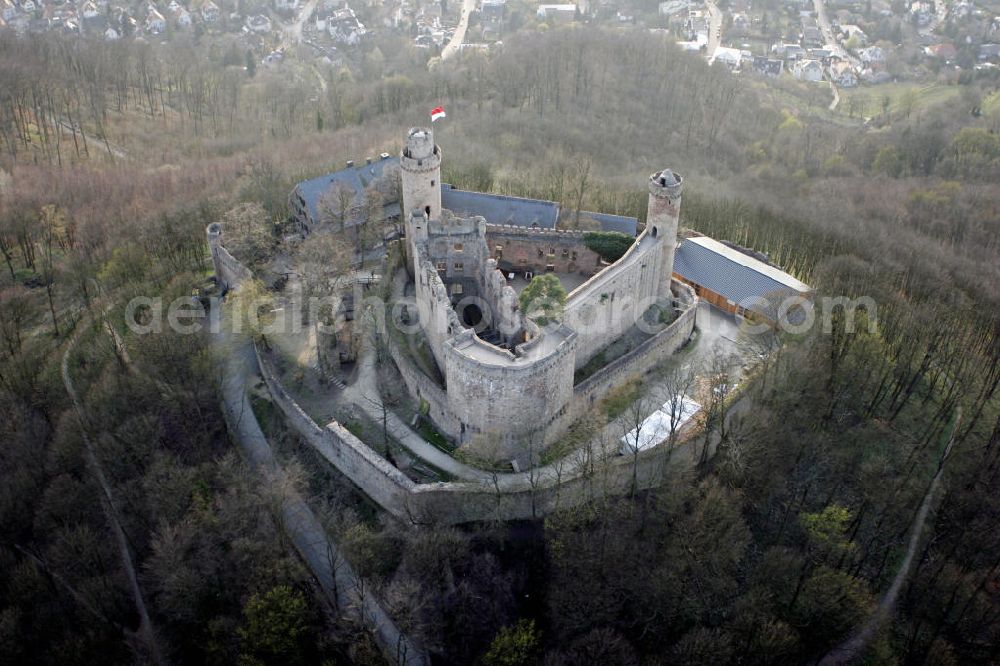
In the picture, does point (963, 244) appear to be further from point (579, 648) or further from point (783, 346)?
point (579, 648)

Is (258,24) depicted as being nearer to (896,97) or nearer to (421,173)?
(421,173)

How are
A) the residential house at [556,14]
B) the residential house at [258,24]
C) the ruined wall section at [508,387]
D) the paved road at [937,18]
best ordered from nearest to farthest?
the ruined wall section at [508,387] → the residential house at [556,14] → the paved road at [937,18] → the residential house at [258,24]

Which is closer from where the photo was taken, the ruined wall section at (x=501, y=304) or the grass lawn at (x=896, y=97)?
the ruined wall section at (x=501, y=304)

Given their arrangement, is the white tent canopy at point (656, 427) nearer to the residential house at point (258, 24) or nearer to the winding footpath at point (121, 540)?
the winding footpath at point (121, 540)

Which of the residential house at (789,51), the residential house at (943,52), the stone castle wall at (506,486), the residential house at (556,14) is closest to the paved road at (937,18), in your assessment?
the residential house at (943,52)

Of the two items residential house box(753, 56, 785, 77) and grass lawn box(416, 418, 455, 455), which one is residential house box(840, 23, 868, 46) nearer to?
residential house box(753, 56, 785, 77)

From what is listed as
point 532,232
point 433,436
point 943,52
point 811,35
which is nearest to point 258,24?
point 811,35

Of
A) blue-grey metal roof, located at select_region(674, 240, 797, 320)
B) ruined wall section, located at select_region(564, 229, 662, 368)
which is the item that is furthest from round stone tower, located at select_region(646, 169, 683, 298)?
blue-grey metal roof, located at select_region(674, 240, 797, 320)
